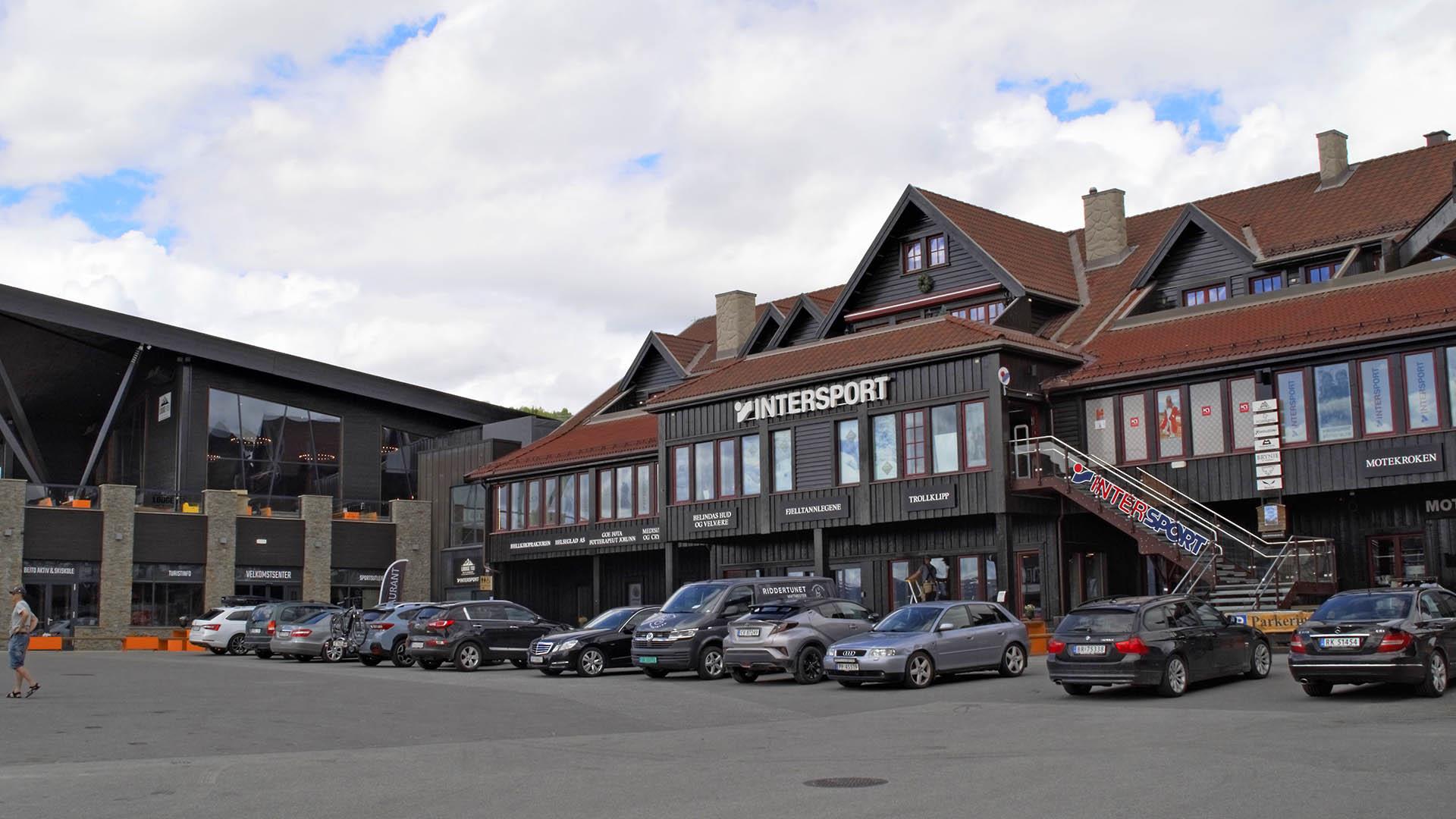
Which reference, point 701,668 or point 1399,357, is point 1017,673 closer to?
point 701,668

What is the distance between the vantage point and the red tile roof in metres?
26.9

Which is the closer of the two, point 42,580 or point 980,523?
point 980,523

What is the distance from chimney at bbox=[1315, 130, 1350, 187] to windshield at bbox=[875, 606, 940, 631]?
19.3 m

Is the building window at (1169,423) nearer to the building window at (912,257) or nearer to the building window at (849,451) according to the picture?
the building window at (849,451)

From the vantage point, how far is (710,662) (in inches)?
961

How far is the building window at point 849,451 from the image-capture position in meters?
33.8

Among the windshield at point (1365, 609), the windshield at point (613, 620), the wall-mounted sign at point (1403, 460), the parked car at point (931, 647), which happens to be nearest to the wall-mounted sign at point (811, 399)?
the windshield at point (613, 620)

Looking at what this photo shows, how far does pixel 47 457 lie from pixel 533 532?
84.8 feet

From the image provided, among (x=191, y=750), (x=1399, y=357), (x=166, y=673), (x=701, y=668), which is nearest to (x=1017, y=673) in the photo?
(x=701, y=668)

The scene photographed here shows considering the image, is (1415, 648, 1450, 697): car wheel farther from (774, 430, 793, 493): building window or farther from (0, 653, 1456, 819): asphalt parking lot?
(774, 430, 793, 493): building window

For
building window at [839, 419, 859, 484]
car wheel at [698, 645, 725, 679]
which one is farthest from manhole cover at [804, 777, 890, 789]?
building window at [839, 419, 859, 484]

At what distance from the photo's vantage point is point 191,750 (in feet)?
47.7

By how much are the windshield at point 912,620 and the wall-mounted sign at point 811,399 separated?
1136 cm

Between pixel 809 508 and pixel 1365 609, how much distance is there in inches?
720
